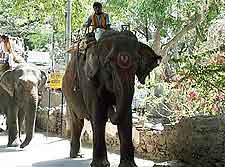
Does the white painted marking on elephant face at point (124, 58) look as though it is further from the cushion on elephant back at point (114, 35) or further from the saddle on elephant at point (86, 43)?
the saddle on elephant at point (86, 43)

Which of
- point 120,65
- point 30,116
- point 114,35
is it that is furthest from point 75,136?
point 120,65

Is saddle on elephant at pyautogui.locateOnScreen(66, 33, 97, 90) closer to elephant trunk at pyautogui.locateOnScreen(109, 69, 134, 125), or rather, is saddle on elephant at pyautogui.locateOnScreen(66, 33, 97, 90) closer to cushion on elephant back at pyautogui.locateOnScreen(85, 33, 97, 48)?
cushion on elephant back at pyautogui.locateOnScreen(85, 33, 97, 48)

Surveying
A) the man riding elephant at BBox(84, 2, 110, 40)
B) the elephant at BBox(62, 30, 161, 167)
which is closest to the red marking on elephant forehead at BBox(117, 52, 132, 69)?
the elephant at BBox(62, 30, 161, 167)

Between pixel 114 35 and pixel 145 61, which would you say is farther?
pixel 145 61

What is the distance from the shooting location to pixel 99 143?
7.84 metres

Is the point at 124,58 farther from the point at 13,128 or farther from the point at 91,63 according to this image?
the point at 13,128

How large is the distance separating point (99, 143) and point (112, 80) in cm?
98

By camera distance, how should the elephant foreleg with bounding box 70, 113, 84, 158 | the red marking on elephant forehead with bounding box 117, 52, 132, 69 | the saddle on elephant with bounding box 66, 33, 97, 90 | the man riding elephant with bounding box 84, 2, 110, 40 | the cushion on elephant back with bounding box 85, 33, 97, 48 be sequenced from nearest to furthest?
the red marking on elephant forehead with bounding box 117, 52, 132, 69 → the cushion on elephant back with bounding box 85, 33, 97, 48 → the saddle on elephant with bounding box 66, 33, 97, 90 → the man riding elephant with bounding box 84, 2, 110, 40 → the elephant foreleg with bounding box 70, 113, 84, 158

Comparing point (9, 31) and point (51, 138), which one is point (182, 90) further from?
point (9, 31)

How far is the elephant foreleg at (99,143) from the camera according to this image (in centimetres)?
781

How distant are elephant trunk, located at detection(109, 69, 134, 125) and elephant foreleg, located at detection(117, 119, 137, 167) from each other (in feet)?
0.29

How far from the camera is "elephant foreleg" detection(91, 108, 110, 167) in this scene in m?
7.81

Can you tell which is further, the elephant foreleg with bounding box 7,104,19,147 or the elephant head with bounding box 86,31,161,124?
the elephant foreleg with bounding box 7,104,19,147

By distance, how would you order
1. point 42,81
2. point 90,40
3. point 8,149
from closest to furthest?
point 90,40, point 8,149, point 42,81
